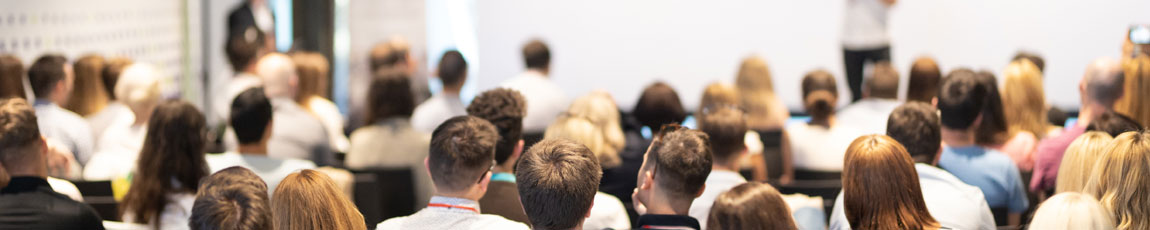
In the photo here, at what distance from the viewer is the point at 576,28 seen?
32.1 ft

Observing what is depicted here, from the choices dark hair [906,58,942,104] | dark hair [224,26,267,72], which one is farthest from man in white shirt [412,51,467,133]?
dark hair [906,58,942,104]

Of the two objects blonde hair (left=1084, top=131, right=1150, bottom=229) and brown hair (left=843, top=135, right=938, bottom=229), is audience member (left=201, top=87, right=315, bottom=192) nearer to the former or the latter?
brown hair (left=843, top=135, right=938, bottom=229)

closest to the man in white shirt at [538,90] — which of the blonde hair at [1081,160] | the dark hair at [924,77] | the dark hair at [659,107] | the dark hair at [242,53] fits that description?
the dark hair at [242,53]

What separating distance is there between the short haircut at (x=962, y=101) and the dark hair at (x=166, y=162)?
2.45 meters

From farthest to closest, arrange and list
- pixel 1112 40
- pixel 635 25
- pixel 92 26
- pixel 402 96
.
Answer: pixel 635 25, pixel 1112 40, pixel 92 26, pixel 402 96

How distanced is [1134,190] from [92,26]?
5.57 metres

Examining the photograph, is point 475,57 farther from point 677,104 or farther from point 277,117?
point 677,104

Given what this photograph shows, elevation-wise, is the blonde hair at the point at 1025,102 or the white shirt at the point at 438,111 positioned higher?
the blonde hair at the point at 1025,102

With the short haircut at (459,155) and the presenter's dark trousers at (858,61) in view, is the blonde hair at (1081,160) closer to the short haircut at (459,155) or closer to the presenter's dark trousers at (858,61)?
the short haircut at (459,155)

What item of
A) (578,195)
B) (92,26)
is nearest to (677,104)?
(578,195)

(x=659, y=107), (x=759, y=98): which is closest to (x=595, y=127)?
(x=659, y=107)

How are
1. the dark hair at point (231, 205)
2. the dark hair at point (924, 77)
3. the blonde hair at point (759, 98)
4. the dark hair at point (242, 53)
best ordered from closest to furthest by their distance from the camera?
the dark hair at point (231, 205) < the dark hair at point (924, 77) < the blonde hair at point (759, 98) < the dark hair at point (242, 53)

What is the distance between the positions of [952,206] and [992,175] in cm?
74

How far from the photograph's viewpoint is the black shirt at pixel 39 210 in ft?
8.62
